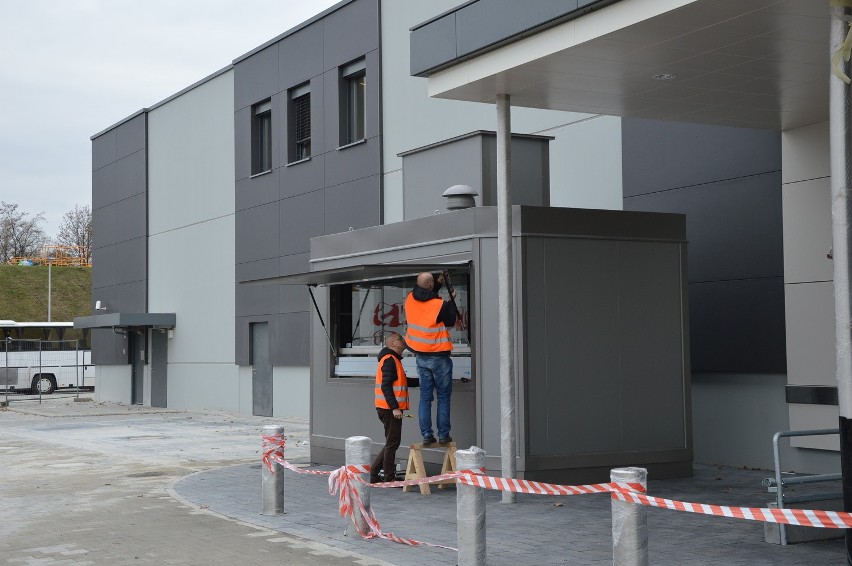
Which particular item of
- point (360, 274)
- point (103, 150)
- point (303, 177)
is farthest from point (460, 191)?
point (103, 150)

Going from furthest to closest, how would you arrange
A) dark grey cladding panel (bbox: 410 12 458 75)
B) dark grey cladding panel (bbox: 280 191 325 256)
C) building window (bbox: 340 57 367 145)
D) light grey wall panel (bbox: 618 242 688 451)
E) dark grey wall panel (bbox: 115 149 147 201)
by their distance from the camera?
dark grey wall panel (bbox: 115 149 147 201) → dark grey cladding panel (bbox: 280 191 325 256) → building window (bbox: 340 57 367 145) → light grey wall panel (bbox: 618 242 688 451) → dark grey cladding panel (bbox: 410 12 458 75)

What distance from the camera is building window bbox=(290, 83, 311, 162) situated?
27391mm

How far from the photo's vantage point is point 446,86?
11.9 metres

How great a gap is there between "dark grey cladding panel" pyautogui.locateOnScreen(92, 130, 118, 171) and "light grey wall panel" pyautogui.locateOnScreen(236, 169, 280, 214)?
10799 mm

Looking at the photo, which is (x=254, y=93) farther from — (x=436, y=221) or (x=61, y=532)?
(x=61, y=532)

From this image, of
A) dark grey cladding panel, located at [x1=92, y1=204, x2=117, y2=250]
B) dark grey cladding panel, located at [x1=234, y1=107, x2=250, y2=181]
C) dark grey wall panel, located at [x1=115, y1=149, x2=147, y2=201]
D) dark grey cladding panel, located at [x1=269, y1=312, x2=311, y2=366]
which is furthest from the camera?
dark grey cladding panel, located at [x1=92, y1=204, x2=117, y2=250]

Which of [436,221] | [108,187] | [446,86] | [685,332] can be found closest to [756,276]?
[685,332]

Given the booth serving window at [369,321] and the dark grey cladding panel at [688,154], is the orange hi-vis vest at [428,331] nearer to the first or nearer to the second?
the booth serving window at [369,321]

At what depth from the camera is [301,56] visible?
2706cm

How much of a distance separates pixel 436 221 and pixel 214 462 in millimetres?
5809

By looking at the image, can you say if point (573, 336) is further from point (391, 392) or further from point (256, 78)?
point (256, 78)

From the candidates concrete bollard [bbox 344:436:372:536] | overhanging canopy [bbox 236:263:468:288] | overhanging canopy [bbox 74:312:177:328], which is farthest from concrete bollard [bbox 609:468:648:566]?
overhanging canopy [bbox 74:312:177:328]

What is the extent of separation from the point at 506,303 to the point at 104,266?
102ft

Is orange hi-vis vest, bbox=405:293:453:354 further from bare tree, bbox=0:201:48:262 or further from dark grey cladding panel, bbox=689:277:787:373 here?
bare tree, bbox=0:201:48:262
